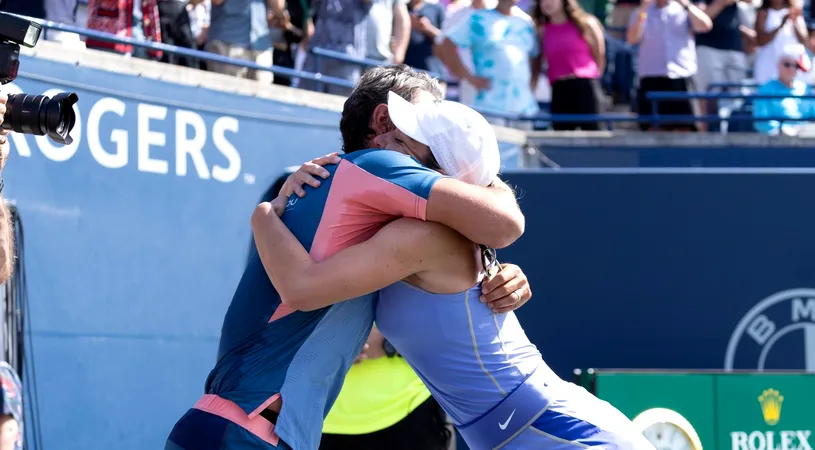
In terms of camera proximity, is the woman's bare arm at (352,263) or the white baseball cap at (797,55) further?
the white baseball cap at (797,55)

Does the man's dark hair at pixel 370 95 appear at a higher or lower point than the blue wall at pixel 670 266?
higher

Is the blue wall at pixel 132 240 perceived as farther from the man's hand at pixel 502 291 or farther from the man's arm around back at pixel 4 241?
the man's hand at pixel 502 291

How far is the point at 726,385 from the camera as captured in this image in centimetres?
709

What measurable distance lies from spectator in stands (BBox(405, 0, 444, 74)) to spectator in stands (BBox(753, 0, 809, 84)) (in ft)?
8.80

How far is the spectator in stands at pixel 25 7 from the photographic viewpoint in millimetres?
7809

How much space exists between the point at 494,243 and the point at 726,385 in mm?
4023

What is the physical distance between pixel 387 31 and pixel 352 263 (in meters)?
6.75

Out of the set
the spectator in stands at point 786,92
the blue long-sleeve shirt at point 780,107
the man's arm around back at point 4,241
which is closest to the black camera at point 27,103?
the man's arm around back at point 4,241

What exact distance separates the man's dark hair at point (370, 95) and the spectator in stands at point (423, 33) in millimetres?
7096

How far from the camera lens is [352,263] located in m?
3.31

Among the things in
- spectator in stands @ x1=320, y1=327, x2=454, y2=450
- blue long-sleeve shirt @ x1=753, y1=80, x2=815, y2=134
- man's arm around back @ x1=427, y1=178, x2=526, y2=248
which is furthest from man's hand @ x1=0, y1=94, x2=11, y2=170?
blue long-sleeve shirt @ x1=753, y1=80, x2=815, y2=134

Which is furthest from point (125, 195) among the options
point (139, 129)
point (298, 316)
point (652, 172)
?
point (298, 316)

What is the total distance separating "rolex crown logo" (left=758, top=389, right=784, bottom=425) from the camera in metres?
7.12

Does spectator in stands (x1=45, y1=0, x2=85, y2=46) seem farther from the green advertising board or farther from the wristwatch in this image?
the green advertising board
